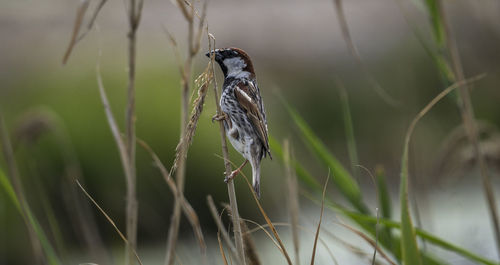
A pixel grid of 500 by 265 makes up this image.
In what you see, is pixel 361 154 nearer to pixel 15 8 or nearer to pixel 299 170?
pixel 299 170

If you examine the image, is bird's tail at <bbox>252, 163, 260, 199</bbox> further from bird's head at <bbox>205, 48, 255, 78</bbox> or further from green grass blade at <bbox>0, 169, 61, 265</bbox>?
green grass blade at <bbox>0, 169, 61, 265</bbox>

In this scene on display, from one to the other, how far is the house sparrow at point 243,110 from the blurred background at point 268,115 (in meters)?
0.60

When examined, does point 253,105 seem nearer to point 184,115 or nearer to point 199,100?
point 199,100

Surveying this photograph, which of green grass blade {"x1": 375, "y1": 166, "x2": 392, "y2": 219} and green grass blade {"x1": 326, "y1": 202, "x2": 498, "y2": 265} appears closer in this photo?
green grass blade {"x1": 326, "y1": 202, "x2": 498, "y2": 265}

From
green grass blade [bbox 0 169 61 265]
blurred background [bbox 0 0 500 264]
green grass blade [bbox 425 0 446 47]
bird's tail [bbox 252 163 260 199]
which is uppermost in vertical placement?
green grass blade [bbox 425 0 446 47]

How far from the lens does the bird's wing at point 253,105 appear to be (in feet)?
4.68

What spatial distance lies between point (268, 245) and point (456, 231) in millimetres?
1321

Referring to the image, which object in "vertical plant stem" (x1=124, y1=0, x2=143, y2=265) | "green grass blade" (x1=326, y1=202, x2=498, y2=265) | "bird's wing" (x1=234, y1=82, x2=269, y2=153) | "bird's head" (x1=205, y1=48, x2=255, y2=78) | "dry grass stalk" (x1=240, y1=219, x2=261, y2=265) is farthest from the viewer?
Answer: "bird's head" (x1=205, y1=48, x2=255, y2=78)

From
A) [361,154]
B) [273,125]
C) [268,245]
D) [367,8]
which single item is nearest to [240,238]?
[268,245]

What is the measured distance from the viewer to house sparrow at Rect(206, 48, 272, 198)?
1439 millimetres

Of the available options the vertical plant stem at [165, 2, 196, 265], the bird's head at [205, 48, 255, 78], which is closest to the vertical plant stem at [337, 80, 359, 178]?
the bird's head at [205, 48, 255, 78]

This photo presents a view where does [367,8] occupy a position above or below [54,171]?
above

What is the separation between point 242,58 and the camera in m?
1.61

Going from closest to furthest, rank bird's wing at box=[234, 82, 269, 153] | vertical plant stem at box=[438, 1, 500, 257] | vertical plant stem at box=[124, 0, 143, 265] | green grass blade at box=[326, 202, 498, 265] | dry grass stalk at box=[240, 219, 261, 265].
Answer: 1. vertical plant stem at box=[124, 0, 143, 265]
2. dry grass stalk at box=[240, 219, 261, 265]
3. green grass blade at box=[326, 202, 498, 265]
4. vertical plant stem at box=[438, 1, 500, 257]
5. bird's wing at box=[234, 82, 269, 153]
